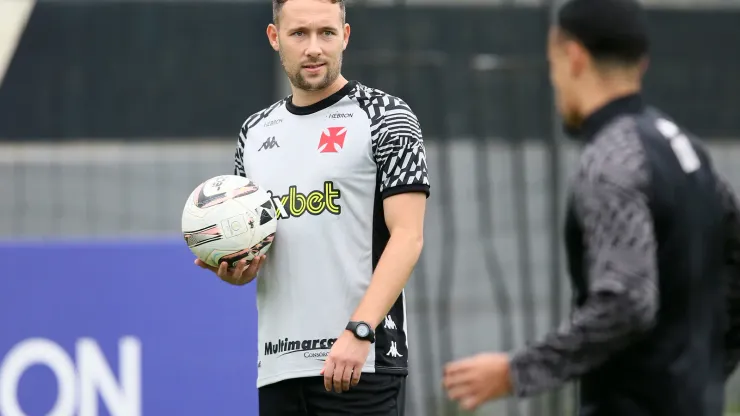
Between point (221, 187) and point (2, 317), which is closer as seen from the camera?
point (221, 187)

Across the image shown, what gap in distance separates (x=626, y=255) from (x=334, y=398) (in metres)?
1.48

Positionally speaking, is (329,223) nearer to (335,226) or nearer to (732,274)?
(335,226)

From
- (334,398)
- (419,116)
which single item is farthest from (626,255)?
(419,116)

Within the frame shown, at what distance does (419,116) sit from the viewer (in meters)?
8.12

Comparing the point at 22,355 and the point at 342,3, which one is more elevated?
the point at 342,3

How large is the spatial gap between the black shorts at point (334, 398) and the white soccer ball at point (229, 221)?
17.2 inches

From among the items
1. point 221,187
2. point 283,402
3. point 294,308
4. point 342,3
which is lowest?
point 283,402

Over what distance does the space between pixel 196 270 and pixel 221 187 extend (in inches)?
99.9

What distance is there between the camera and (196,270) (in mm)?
6637

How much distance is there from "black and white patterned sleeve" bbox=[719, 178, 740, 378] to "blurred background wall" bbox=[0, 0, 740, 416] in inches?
189

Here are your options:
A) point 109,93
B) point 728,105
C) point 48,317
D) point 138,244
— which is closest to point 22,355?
point 48,317

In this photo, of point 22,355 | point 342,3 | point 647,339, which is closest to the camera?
point 647,339

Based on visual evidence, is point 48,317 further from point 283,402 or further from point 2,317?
point 283,402

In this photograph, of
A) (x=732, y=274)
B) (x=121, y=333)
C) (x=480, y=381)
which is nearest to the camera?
(x=480, y=381)
